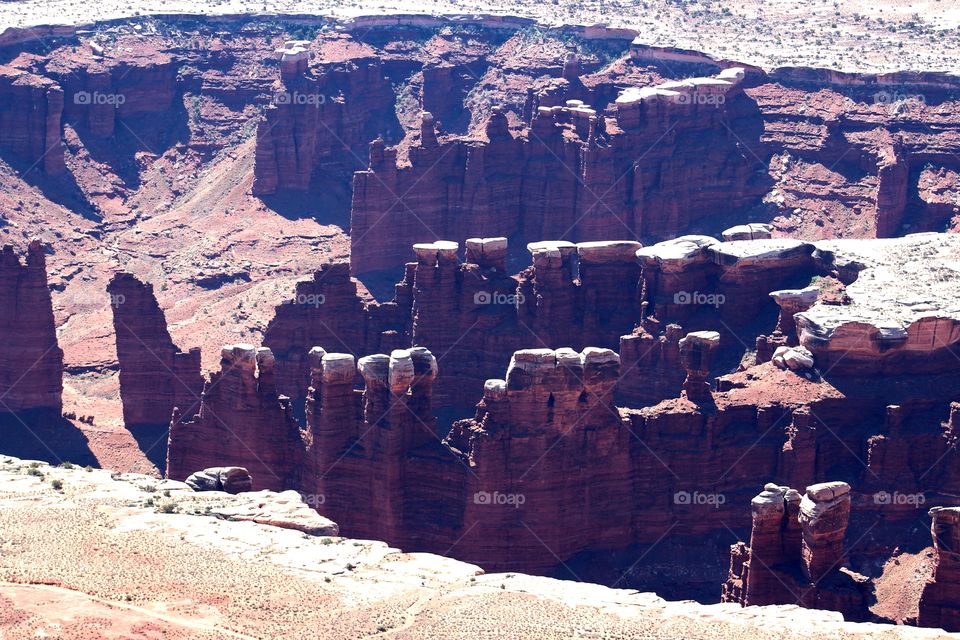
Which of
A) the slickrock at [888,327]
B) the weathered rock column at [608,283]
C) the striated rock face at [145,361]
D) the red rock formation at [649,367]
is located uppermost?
the slickrock at [888,327]

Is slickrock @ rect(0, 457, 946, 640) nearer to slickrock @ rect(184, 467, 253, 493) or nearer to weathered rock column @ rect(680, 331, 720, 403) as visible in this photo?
slickrock @ rect(184, 467, 253, 493)

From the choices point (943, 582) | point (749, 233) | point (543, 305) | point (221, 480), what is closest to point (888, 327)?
point (943, 582)

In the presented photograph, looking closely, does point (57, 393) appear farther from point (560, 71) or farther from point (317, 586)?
point (560, 71)

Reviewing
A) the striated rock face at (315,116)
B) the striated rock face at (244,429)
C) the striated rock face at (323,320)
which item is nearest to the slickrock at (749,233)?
the striated rock face at (323,320)

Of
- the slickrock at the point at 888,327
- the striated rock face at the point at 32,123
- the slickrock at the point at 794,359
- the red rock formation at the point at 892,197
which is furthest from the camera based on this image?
the striated rock face at the point at 32,123

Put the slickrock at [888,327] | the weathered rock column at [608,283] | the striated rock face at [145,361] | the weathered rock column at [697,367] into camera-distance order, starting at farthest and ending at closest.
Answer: the striated rock face at [145,361], the weathered rock column at [608,283], the slickrock at [888,327], the weathered rock column at [697,367]

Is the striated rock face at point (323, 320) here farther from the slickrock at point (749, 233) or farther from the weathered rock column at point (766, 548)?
the weathered rock column at point (766, 548)
